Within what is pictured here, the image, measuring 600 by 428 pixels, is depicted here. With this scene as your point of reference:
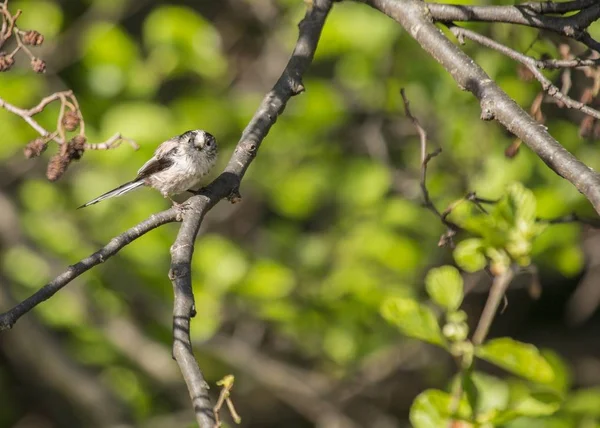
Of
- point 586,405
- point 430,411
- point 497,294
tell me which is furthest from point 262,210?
point 430,411

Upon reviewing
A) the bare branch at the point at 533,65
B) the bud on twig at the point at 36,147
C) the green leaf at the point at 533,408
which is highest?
the bare branch at the point at 533,65

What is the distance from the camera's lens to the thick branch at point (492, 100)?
2.44 metres

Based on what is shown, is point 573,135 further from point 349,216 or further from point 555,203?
point 349,216

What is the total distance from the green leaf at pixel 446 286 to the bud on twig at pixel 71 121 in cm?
144

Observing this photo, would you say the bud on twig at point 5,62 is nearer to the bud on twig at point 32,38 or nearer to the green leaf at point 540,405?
the bud on twig at point 32,38

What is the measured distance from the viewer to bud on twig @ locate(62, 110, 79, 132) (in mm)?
2926

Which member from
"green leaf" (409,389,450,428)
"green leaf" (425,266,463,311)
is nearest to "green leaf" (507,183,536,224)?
"green leaf" (425,266,463,311)

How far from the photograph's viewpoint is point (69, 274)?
7.68 feet

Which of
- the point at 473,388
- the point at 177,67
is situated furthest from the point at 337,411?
the point at 473,388

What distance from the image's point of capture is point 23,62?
650 centimetres

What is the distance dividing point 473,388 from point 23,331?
16.2 ft

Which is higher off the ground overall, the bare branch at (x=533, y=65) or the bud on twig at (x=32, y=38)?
the bare branch at (x=533, y=65)

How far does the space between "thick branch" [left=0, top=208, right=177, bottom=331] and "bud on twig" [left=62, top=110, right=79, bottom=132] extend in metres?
0.51

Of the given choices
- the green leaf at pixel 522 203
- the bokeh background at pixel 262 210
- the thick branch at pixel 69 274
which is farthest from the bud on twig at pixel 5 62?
the bokeh background at pixel 262 210
